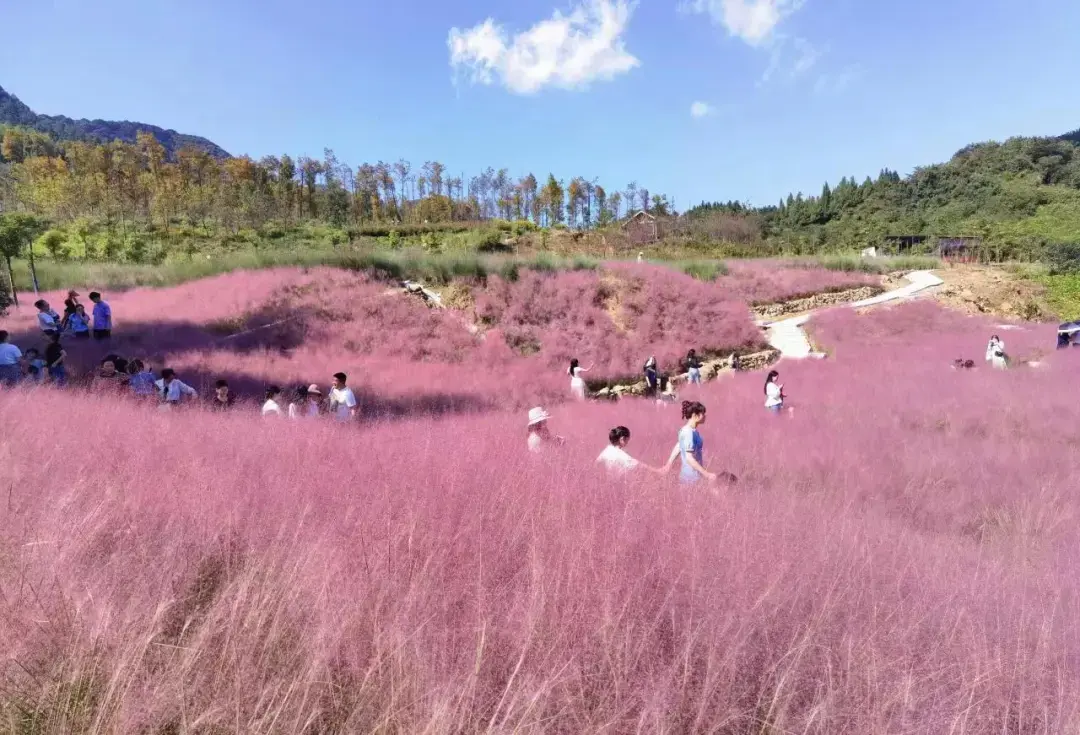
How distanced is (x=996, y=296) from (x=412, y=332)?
101 feet

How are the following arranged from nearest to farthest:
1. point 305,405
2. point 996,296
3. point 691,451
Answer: point 691,451 → point 305,405 → point 996,296

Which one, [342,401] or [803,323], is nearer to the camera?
[342,401]

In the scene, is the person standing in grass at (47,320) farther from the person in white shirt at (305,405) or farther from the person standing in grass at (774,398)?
the person standing in grass at (774,398)

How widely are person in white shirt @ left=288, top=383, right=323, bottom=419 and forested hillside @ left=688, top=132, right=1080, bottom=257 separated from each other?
6541 centimetres

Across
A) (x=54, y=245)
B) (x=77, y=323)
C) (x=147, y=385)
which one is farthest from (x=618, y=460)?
(x=54, y=245)

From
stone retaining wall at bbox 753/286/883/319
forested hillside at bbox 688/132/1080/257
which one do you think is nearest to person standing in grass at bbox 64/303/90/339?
stone retaining wall at bbox 753/286/883/319

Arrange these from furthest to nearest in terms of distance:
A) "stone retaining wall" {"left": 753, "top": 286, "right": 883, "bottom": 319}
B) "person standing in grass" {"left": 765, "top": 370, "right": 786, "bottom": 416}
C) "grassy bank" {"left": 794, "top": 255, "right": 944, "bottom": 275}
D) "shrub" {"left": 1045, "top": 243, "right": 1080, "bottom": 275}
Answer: "grassy bank" {"left": 794, "top": 255, "right": 944, "bottom": 275} < "shrub" {"left": 1045, "top": 243, "right": 1080, "bottom": 275} < "stone retaining wall" {"left": 753, "top": 286, "right": 883, "bottom": 319} < "person standing in grass" {"left": 765, "top": 370, "right": 786, "bottom": 416}

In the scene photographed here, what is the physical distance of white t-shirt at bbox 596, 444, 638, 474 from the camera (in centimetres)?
489

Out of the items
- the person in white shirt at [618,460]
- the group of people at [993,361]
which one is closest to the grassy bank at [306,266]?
the group of people at [993,361]

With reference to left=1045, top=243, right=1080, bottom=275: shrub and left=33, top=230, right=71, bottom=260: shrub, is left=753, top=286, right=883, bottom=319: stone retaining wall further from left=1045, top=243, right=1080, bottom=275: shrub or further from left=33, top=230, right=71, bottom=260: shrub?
left=33, top=230, right=71, bottom=260: shrub

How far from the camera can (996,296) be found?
29297 mm

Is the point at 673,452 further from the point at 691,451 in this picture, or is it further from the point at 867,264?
the point at 867,264

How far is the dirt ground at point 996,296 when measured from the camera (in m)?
27.7

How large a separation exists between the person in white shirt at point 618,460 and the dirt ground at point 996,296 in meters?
29.9
